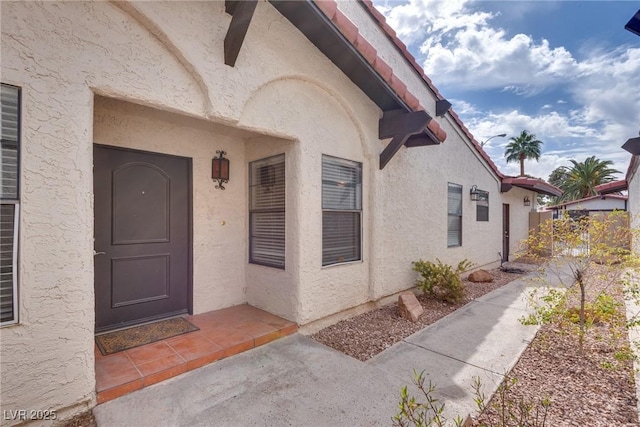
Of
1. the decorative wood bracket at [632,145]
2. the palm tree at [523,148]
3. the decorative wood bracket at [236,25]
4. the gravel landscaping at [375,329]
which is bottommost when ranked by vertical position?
the gravel landscaping at [375,329]

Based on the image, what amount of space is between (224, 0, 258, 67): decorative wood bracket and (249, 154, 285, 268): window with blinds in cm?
171

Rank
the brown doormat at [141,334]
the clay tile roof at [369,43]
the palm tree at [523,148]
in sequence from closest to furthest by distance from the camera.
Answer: the brown doormat at [141,334], the clay tile roof at [369,43], the palm tree at [523,148]

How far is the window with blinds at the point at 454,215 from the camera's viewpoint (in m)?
8.84

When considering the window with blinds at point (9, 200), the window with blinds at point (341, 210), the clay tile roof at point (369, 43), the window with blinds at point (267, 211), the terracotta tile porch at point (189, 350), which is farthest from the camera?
the window with blinds at point (341, 210)

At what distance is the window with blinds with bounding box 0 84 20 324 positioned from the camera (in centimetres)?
233

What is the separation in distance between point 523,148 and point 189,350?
122 ft

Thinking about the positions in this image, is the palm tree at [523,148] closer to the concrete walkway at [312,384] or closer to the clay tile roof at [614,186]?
the clay tile roof at [614,186]

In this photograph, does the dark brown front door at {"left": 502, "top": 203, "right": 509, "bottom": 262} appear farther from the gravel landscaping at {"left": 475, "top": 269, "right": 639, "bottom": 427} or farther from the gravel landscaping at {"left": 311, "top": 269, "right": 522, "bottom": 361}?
the gravel landscaping at {"left": 475, "top": 269, "right": 639, "bottom": 427}

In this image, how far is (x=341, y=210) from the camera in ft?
17.7

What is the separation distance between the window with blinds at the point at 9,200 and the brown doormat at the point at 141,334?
1.56 m

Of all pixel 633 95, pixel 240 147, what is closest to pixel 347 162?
pixel 240 147

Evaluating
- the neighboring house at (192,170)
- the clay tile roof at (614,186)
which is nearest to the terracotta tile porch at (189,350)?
the neighboring house at (192,170)

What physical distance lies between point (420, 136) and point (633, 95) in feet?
19.2

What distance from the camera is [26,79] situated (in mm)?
2383
